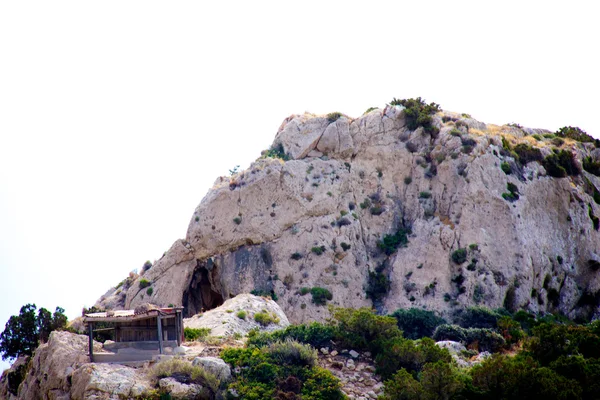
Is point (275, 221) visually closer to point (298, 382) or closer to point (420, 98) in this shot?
point (420, 98)

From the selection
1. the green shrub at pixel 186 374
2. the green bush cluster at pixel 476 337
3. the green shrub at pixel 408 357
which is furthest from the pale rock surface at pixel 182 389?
the green bush cluster at pixel 476 337

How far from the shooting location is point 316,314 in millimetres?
50188

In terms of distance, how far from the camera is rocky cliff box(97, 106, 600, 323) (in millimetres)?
51312

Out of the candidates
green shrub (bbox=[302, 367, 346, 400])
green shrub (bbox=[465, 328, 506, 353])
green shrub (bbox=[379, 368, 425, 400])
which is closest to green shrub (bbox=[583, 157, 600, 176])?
green shrub (bbox=[465, 328, 506, 353])

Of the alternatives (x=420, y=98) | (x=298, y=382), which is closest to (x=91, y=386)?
(x=298, y=382)

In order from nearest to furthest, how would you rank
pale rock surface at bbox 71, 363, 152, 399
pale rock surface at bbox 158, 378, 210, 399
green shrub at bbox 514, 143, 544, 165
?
pale rock surface at bbox 71, 363, 152, 399, pale rock surface at bbox 158, 378, 210, 399, green shrub at bbox 514, 143, 544, 165

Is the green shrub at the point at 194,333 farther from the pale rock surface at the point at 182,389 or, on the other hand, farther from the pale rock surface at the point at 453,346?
the pale rock surface at the point at 453,346

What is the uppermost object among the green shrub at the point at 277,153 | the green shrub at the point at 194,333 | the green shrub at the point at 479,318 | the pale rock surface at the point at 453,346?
the green shrub at the point at 277,153

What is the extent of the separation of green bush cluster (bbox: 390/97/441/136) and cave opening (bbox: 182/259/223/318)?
18170 mm

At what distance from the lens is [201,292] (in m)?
55.5

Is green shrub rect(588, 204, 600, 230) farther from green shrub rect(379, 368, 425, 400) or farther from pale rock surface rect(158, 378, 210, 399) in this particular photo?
pale rock surface rect(158, 378, 210, 399)

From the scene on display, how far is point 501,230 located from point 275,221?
49.8 feet

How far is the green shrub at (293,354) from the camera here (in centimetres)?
3431

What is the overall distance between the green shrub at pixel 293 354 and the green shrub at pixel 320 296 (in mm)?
15511
